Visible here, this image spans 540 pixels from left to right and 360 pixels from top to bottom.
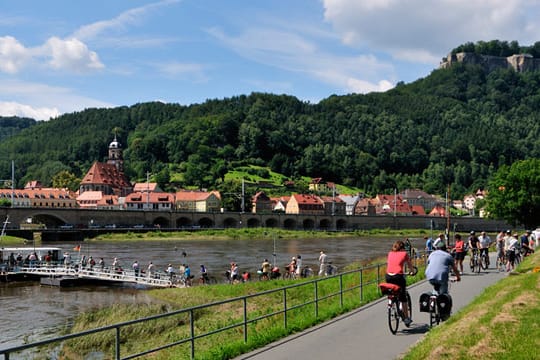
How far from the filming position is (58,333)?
66.1 feet

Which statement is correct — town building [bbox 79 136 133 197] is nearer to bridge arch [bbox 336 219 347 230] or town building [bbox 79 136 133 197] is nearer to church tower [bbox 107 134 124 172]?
church tower [bbox 107 134 124 172]

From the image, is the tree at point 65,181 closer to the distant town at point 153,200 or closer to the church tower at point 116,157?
the distant town at point 153,200

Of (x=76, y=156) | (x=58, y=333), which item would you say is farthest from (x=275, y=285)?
(x=76, y=156)

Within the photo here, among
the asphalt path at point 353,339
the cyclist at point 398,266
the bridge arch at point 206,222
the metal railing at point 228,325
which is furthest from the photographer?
the bridge arch at point 206,222

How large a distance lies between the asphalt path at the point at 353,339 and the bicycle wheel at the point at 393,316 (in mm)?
125

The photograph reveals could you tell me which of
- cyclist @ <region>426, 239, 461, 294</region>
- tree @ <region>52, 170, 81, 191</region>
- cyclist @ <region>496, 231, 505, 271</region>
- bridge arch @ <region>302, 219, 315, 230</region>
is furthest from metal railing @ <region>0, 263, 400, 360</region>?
tree @ <region>52, 170, 81, 191</region>

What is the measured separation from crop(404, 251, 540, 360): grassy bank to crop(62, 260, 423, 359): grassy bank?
9.86ft

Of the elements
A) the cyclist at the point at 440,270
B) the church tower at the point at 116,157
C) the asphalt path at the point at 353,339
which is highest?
the church tower at the point at 116,157

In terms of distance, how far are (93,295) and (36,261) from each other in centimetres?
1004

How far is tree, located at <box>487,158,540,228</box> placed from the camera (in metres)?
58.1

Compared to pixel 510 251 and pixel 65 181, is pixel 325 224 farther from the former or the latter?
pixel 510 251

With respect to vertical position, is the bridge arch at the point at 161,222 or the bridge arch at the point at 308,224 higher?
the bridge arch at the point at 161,222

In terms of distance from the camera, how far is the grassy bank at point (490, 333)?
844 cm

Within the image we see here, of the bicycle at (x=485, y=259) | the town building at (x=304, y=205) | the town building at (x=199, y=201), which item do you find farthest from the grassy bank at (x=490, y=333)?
the town building at (x=199, y=201)
